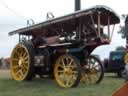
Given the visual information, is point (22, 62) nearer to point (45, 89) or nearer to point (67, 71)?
point (67, 71)

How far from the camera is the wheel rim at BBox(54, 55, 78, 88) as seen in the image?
15352 mm

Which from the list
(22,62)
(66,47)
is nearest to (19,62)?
(22,62)

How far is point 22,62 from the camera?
1750cm

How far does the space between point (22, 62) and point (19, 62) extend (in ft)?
0.96

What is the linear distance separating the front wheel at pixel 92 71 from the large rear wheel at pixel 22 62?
1.78 meters

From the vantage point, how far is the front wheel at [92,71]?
16.6m

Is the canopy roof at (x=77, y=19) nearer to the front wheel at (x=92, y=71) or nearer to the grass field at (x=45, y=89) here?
the front wheel at (x=92, y=71)

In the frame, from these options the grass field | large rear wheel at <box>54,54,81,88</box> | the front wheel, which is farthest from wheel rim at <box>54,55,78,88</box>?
the front wheel

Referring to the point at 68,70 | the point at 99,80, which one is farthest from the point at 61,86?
the point at 99,80

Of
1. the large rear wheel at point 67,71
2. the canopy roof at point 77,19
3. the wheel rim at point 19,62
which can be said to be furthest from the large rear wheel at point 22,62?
the large rear wheel at point 67,71

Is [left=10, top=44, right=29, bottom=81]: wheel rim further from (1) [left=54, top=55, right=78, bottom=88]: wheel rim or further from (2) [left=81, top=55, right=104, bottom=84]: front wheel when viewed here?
(2) [left=81, top=55, right=104, bottom=84]: front wheel

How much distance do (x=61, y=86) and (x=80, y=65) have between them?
0.85 metres

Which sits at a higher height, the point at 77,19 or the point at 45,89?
the point at 77,19

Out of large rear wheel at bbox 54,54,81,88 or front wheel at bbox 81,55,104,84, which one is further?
front wheel at bbox 81,55,104,84
